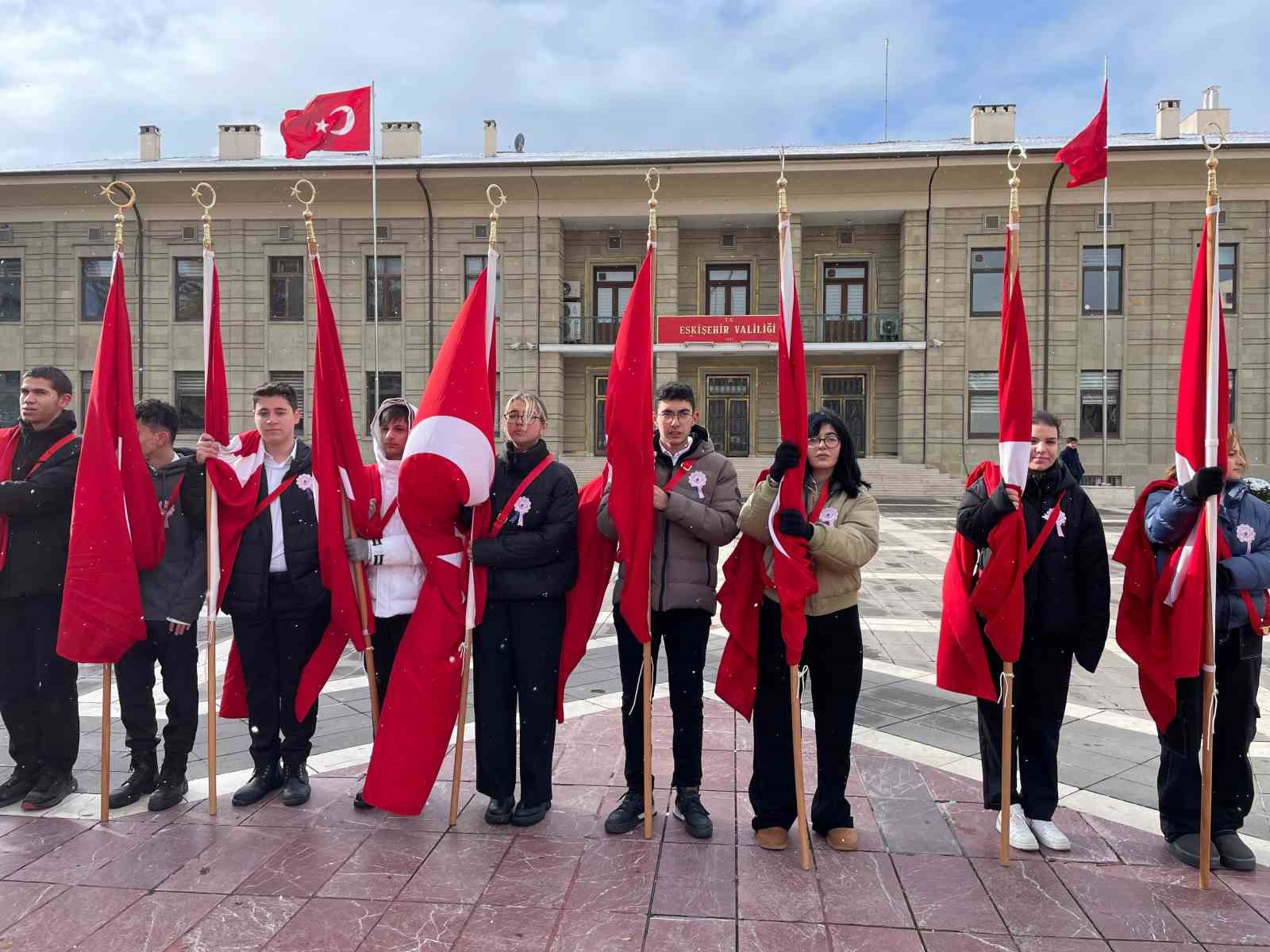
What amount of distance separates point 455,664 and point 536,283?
78.7 feet

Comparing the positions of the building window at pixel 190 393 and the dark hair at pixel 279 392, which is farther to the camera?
the building window at pixel 190 393

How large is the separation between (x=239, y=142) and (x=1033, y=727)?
3186 cm

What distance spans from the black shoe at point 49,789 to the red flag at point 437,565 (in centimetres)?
162

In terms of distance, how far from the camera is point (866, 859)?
3.41 meters

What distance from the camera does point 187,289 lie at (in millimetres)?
27172

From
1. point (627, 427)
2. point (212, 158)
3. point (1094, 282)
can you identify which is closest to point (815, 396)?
point (1094, 282)

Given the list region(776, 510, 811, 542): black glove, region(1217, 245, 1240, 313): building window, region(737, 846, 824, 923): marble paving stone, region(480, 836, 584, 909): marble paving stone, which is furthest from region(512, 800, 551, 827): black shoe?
region(1217, 245, 1240, 313): building window

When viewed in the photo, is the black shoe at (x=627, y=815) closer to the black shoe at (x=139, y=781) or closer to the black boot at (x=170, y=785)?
the black boot at (x=170, y=785)

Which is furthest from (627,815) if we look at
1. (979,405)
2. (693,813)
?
(979,405)

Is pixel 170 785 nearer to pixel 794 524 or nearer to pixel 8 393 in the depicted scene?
pixel 794 524

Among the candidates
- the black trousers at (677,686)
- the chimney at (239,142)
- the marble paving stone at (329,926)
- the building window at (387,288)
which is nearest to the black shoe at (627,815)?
the black trousers at (677,686)

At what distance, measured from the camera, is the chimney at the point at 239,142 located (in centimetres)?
2814

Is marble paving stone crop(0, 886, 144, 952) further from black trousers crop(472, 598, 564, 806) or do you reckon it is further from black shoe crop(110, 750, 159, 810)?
black trousers crop(472, 598, 564, 806)

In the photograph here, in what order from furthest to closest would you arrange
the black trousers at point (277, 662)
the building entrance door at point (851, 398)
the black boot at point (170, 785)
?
the building entrance door at point (851, 398)
the black trousers at point (277, 662)
the black boot at point (170, 785)
